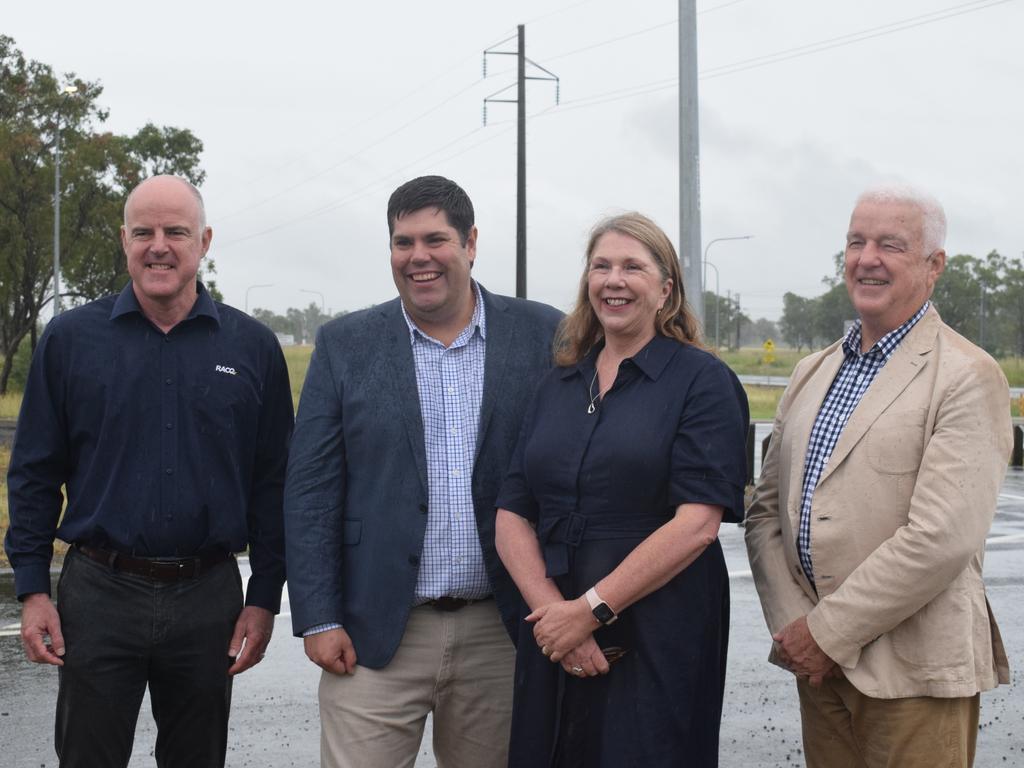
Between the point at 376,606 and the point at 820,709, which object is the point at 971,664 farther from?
the point at 376,606

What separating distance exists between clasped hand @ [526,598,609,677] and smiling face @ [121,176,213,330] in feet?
5.19

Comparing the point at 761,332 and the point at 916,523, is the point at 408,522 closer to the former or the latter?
the point at 916,523

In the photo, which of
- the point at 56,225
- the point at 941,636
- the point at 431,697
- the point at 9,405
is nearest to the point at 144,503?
the point at 431,697

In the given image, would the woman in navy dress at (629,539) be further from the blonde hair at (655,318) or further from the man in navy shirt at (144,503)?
the man in navy shirt at (144,503)

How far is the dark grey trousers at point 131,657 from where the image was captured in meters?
3.79

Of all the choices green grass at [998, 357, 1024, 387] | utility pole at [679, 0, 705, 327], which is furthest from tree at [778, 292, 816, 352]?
utility pole at [679, 0, 705, 327]

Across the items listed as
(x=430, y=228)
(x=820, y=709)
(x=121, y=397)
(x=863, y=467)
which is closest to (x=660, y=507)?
(x=863, y=467)

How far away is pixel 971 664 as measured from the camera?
10.8 ft

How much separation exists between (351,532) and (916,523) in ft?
5.36

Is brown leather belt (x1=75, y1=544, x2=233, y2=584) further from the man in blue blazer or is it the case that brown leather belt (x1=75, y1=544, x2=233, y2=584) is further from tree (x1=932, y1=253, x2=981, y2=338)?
tree (x1=932, y1=253, x2=981, y2=338)

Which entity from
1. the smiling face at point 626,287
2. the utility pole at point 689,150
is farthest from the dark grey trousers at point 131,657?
the utility pole at point 689,150

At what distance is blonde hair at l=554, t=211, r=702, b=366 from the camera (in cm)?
352

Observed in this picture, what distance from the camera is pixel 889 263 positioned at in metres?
3.44

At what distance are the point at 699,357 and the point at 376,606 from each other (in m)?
1.21
